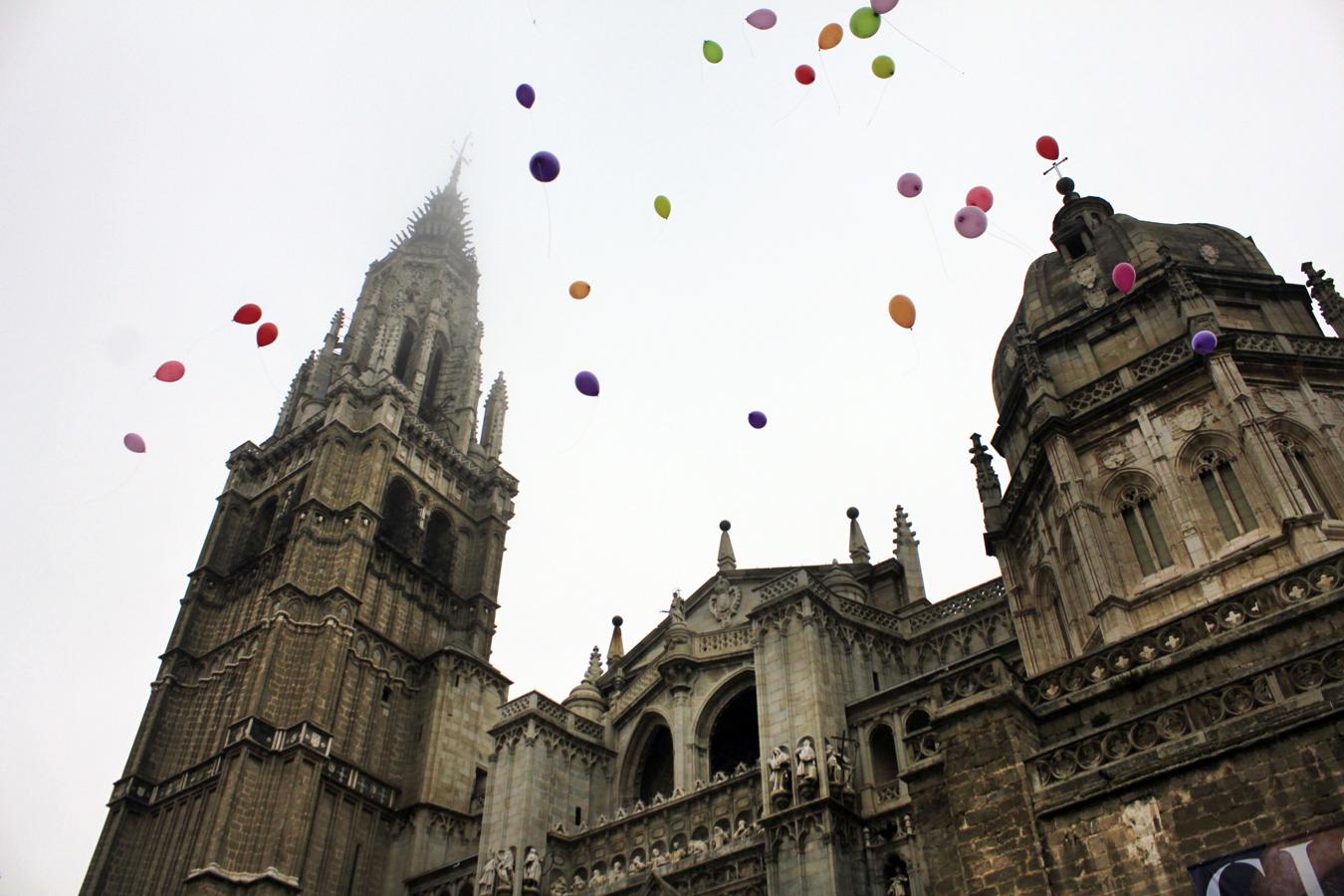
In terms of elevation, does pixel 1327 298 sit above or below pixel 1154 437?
above

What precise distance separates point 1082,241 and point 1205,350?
7029 millimetres

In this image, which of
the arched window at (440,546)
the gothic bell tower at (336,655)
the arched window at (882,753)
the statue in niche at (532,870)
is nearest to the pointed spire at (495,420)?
the gothic bell tower at (336,655)

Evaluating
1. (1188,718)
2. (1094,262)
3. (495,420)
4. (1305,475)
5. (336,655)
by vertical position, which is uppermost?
(495,420)

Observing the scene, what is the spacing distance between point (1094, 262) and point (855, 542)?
14.5 meters

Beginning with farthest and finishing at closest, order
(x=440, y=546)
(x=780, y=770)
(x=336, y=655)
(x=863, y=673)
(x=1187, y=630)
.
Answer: (x=440, y=546) < (x=336, y=655) < (x=863, y=673) < (x=780, y=770) < (x=1187, y=630)

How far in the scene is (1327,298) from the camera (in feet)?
72.9

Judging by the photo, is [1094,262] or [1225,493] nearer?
[1225,493]

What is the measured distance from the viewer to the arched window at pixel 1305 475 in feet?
59.4

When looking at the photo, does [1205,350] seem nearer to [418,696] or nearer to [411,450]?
[418,696]

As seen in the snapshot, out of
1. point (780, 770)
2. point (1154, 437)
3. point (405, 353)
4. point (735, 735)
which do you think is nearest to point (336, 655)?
point (735, 735)

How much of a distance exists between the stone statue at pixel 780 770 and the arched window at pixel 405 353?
108 ft

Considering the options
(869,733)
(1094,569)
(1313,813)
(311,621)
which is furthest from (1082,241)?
(311,621)

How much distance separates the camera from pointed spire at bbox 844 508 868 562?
118ft

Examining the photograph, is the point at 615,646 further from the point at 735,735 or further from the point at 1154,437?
the point at 1154,437
